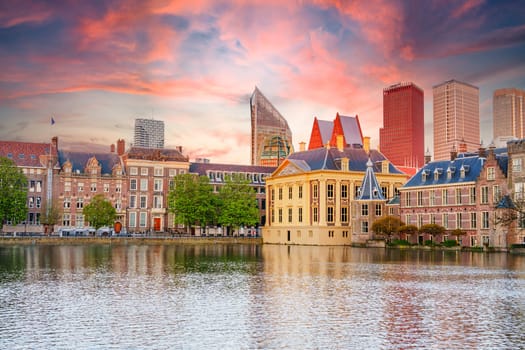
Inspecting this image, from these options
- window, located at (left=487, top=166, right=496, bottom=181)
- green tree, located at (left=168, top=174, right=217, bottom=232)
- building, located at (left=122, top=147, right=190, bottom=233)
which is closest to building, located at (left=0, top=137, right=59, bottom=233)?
building, located at (left=122, top=147, right=190, bottom=233)

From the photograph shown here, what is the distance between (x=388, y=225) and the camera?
104125mm

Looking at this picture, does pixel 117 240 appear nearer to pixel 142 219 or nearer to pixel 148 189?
pixel 142 219

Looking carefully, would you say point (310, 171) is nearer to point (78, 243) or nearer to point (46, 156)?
point (78, 243)

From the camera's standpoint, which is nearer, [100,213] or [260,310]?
[260,310]

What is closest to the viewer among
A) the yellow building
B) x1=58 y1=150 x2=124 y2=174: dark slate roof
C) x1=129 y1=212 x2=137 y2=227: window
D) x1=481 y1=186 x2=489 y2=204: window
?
x1=481 y1=186 x2=489 y2=204: window

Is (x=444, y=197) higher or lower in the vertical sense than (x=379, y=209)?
higher

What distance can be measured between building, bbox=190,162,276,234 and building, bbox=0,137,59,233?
1208 inches

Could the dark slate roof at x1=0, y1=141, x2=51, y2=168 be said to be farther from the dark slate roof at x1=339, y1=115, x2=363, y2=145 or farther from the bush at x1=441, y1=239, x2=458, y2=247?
the dark slate roof at x1=339, y1=115, x2=363, y2=145

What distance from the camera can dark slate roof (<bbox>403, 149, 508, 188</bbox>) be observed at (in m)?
95.9

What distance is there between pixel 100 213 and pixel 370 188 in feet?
159

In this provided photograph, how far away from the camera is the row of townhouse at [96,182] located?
133 meters

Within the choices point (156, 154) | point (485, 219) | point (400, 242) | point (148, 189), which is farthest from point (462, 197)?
point (156, 154)

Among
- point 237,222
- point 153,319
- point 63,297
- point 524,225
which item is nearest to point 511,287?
point 153,319

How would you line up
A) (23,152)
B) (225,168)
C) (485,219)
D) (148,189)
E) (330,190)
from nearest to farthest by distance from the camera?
1. (485,219)
2. (330,190)
3. (23,152)
4. (148,189)
5. (225,168)
